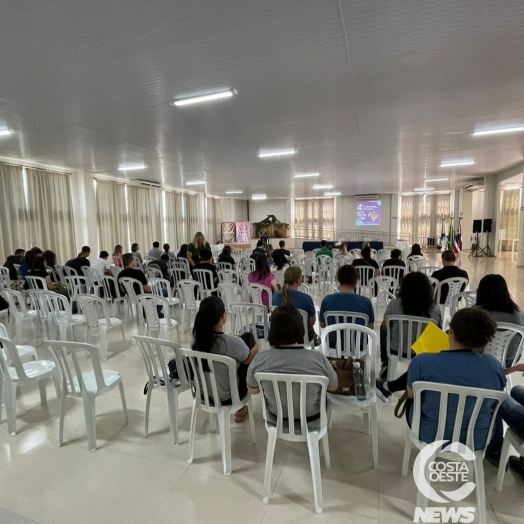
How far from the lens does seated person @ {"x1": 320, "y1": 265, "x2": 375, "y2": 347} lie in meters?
2.83

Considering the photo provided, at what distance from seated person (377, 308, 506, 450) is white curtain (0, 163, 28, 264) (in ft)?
30.4

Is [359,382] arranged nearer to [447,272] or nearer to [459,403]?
[459,403]

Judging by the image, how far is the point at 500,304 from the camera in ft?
7.88

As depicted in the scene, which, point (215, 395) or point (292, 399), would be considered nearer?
point (292, 399)

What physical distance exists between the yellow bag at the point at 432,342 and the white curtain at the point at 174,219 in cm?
1341

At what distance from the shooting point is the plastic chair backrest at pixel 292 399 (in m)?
1.60

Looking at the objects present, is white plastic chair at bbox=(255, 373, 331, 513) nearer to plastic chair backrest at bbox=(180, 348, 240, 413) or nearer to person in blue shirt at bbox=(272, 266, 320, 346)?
plastic chair backrest at bbox=(180, 348, 240, 413)

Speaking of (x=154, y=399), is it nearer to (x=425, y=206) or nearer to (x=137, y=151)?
(x=137, y=151)

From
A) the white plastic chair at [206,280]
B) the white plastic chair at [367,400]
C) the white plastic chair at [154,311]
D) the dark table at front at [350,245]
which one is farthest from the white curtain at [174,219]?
the white plastic chair at [367,400]

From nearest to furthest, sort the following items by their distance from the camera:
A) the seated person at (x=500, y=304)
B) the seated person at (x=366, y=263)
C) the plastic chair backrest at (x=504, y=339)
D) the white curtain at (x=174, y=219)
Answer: the plastic chair backrest at (x=504, y=339), the seated person at (x=500, y=304), the seated person at (x=366, y=263), the white curtain at (x=174, y=219)

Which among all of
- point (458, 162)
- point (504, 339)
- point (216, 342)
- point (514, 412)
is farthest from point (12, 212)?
point (458, 162)

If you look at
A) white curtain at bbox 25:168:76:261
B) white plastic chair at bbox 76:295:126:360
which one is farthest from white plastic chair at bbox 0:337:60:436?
white curtain at bbox 25:168:76:261

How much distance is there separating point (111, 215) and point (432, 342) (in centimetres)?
1120

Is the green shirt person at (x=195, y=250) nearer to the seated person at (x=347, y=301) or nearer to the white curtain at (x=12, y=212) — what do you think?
the white curtain at (x=12, y=212)
